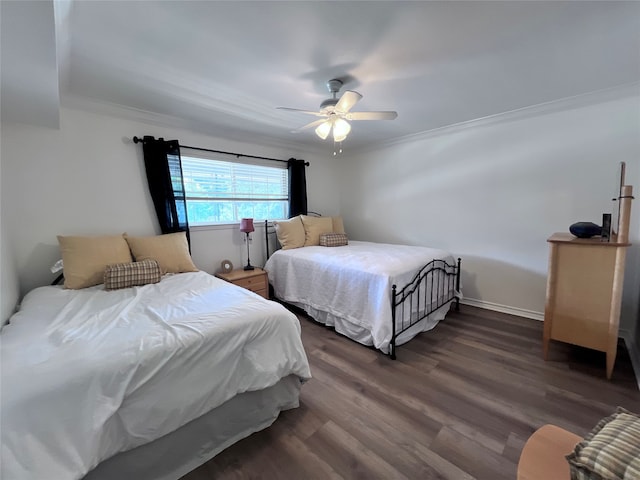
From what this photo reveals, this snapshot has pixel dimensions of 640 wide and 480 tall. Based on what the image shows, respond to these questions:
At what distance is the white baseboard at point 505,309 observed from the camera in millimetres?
2951

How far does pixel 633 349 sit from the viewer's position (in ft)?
7.28

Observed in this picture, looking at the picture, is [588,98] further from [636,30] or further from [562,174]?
[636,30]

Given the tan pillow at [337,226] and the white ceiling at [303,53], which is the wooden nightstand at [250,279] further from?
the white ceiling at [303,53]

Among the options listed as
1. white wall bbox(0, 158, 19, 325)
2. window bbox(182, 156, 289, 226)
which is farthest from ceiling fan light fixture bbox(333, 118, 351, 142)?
white wall bbox(0, 158, 19, 325)

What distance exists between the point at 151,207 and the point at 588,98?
462 cm

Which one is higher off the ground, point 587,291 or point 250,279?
point 587,291

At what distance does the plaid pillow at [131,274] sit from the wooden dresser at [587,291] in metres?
3.37

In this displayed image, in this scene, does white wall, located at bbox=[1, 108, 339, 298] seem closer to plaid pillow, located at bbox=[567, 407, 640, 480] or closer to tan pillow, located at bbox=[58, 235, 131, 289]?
tan pillow, located at bbox=[58, 235, 131, 289]

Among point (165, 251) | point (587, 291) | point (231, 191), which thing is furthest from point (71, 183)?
point (587, 291)

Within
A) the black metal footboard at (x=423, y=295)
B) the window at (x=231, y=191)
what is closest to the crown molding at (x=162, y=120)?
the window at (x=231, y=191)

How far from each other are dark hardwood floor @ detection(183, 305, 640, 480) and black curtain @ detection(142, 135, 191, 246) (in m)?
2.06

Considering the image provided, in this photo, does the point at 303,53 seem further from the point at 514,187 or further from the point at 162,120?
the point at 514,187

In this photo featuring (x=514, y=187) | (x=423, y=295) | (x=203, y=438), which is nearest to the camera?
(x=203, y=438)

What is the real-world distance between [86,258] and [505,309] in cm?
442
